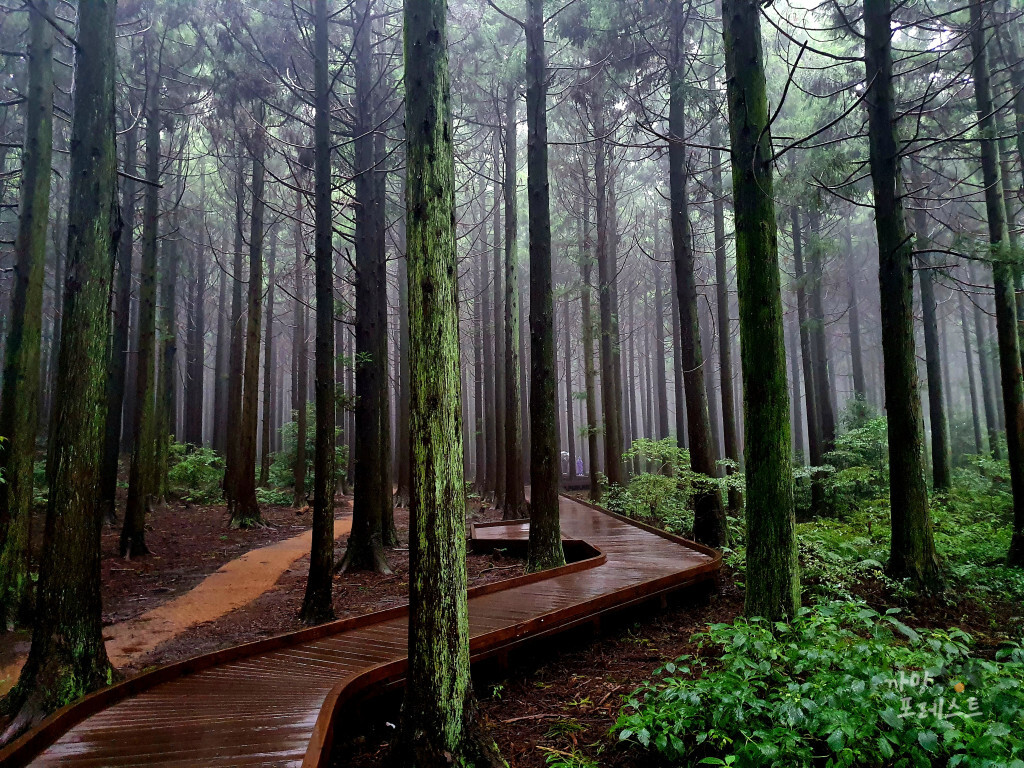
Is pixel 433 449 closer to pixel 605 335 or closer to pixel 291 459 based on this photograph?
pixel 605 335

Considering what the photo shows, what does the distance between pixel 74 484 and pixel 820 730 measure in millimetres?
5573

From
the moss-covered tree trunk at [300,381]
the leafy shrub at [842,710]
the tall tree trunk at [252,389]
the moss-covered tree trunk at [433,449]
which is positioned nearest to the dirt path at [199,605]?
the tall tree trunk at [252,389]

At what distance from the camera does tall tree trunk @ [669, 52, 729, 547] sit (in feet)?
33.2

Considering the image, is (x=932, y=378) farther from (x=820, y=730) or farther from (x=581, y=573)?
(x=820, y=730)

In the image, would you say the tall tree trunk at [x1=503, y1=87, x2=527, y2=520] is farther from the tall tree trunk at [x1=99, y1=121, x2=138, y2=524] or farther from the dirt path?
the tall tree trunk at [x1=99, y1=121, x2=138, y2=524]

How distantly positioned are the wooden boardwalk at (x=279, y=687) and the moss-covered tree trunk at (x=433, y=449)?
2.40ft

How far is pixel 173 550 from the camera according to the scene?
37.6 ft

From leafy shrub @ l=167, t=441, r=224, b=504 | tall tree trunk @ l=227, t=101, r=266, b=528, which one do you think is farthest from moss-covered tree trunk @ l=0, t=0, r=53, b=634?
leafy shrub @ l=167, t=441, r=224, b=504

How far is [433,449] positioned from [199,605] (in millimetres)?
6937

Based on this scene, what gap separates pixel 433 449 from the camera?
11.0 ft

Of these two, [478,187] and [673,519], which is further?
[478,187]

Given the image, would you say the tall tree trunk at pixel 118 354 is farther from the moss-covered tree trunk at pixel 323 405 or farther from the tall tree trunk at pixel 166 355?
the moss-covered tree trunk at pixel 323 405

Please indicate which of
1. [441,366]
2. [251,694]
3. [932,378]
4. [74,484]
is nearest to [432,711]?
[251,694]

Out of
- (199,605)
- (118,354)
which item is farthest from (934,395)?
(118,354)
